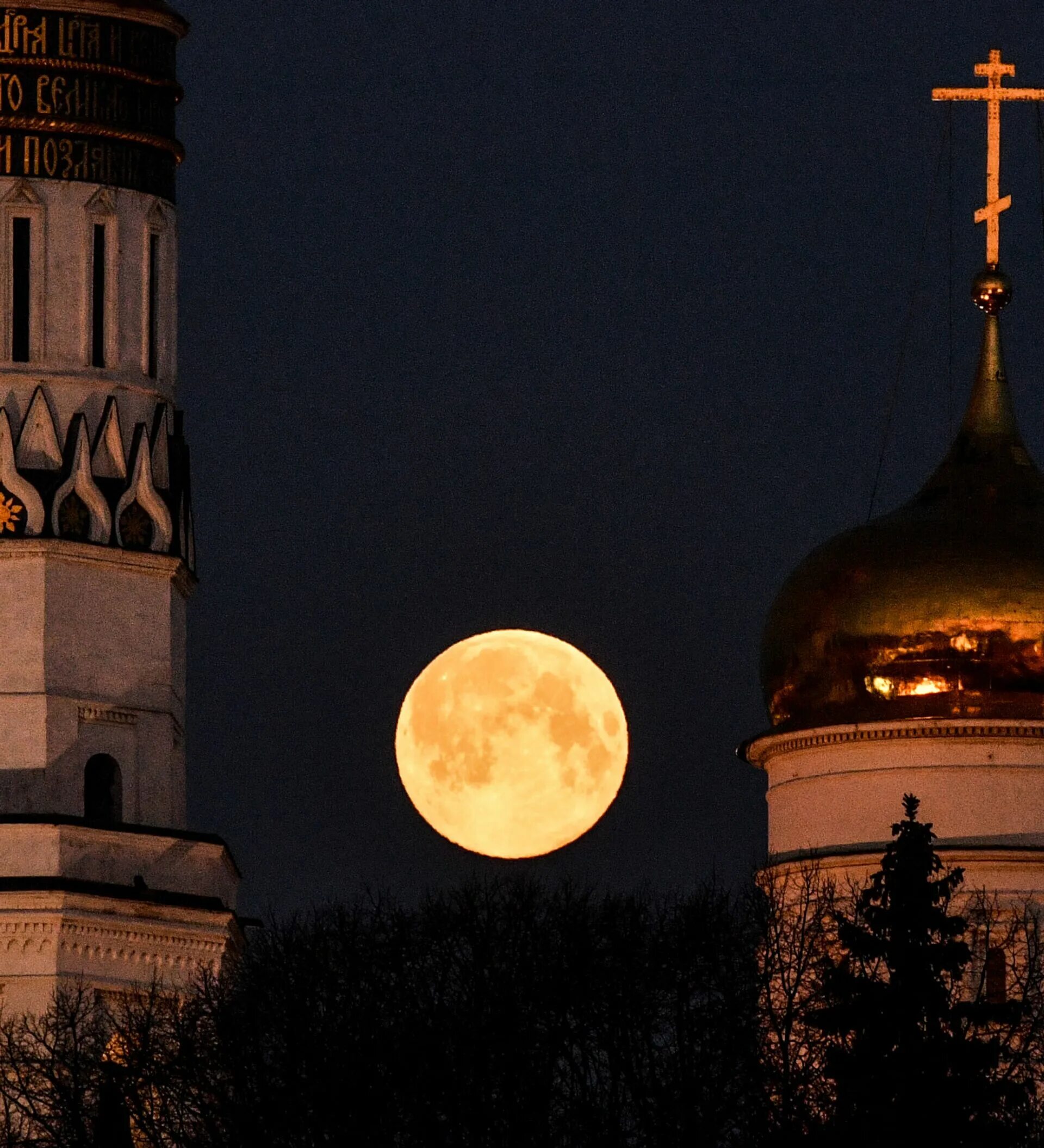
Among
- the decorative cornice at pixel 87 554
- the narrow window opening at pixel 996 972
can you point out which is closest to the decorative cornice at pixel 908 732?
the narrow window opening at pixel 996 972

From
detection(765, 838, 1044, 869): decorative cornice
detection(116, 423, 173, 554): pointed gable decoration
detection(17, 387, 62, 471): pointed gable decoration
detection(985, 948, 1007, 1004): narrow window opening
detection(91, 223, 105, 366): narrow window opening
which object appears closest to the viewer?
detection(985, 948, 1007, 1004): narrow window opening

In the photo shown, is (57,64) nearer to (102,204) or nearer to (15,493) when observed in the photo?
(102,204)

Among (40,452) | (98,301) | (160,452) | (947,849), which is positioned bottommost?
(947,849)

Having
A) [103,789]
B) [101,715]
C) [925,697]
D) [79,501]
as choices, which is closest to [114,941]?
[103,789]

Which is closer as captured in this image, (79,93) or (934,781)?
(79,93)

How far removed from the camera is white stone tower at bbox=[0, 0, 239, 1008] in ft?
247

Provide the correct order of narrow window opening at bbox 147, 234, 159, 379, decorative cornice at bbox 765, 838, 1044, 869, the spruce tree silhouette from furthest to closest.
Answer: decorative cornice at bbox 765, 838, 1044, 869 < narrow window opening at bbox 147, 234, 159, 379 < the spruce tree silhouette

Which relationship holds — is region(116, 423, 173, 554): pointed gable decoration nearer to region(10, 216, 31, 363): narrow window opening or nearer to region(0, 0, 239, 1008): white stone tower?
region(0, 0, 239, 1008): white stone tower

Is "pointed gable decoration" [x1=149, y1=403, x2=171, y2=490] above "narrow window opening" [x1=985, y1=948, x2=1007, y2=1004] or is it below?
above

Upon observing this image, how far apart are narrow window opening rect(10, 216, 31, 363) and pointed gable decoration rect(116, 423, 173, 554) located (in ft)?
4.35

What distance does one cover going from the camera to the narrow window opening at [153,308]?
251ft

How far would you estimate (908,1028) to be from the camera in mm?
66312

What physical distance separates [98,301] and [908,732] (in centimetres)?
990

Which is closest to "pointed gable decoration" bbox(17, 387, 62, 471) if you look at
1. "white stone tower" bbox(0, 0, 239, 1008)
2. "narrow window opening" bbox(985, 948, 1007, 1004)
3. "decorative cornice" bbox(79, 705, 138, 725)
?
"white stone tower" bbox(0, 0, 239, 1008)
